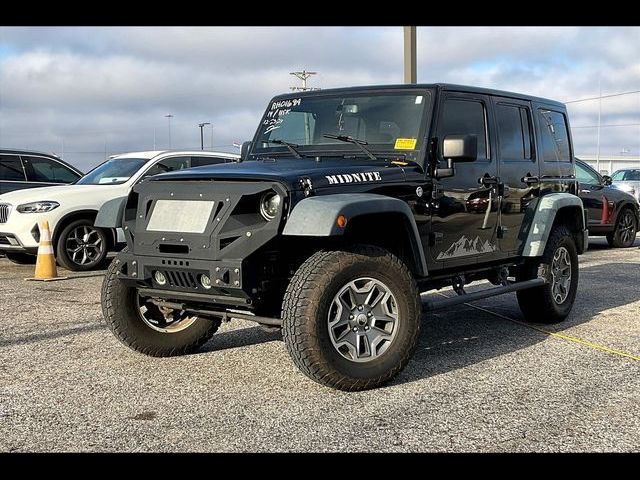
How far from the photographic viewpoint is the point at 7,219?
32.8 feet

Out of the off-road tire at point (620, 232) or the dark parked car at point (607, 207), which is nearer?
the dark parked car at point (607, 207)

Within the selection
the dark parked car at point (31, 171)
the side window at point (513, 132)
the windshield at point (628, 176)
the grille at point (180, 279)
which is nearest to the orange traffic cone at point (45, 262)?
the dark parked car at point (31, 171)

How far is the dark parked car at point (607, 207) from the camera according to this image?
42.9ft

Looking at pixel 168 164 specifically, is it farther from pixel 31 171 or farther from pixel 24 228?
pixel 31 171

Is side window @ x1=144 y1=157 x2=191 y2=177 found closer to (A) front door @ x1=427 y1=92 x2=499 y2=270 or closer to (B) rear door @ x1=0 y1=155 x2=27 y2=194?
(B) rear door @ x1=0 y1=155 x2=27 y2=194

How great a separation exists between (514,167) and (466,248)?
3.41ft

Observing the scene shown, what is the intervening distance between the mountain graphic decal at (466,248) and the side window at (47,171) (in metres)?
8.78

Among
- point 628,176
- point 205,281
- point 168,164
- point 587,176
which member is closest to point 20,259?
point 168,164

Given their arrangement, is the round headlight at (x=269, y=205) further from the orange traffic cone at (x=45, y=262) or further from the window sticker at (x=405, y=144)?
the orange traffic cone at (x=45, y=262)

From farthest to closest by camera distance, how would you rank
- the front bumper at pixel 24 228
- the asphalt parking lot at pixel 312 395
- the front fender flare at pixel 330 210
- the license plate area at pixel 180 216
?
the front bumper at pixel 24 228 < the license plate area at pixel 180 216 < the front fender flare at pixel 330 210 < the asphalt parking lot at pixel 312 395

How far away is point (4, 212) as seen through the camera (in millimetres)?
10078

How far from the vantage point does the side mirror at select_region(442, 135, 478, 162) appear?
5137 millimetres
